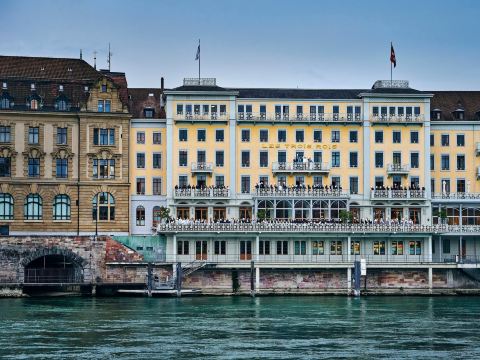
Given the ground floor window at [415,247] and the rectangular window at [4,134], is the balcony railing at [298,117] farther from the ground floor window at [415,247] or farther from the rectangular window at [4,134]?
→ the rectangular window at [4,134]

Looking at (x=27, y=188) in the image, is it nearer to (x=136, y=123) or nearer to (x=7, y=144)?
(x=7, y=144)

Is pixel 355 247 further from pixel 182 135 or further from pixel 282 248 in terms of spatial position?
pixel 182 135

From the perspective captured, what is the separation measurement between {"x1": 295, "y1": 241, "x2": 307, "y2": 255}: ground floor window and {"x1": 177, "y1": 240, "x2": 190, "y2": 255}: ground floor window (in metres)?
10.4

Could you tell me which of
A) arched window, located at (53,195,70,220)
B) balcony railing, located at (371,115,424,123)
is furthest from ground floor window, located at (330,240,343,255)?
arched window, located at (53,195,70,220)

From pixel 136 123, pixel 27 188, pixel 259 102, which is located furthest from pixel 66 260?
pixel 259 102

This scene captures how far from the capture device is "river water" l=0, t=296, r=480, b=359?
6606 cm

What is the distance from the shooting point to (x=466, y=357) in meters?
64.4

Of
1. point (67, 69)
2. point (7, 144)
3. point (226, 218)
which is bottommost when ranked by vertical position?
point (226, 218)

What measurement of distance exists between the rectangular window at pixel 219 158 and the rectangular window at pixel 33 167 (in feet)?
57.6

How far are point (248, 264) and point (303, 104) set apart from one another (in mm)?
18971

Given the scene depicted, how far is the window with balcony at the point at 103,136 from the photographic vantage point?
11212cm

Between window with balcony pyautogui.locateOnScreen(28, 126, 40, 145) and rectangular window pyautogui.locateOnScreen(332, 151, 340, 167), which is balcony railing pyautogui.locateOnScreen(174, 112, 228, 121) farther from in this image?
window with balcony pyautogui.locateOnScreen(28, 126, 40, 145)

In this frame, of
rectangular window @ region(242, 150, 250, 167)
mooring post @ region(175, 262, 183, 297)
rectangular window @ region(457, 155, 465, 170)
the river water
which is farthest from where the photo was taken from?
rectangular window @ region(457, 155, 465, 170)

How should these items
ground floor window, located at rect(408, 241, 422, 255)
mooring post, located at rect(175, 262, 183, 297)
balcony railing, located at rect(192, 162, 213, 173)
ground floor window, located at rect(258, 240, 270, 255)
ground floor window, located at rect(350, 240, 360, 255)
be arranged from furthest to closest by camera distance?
balcony railing, located at rect(192, 162, 213, 173) → ground floor window, located at rect(408, 241, 422, 255) → ground floor window, located at rect(350, 240, 360, 255) → ground floor window, located at rect(258, 240, 270, 255) → mooring post, located at rect(175, 262, 183, 297)
